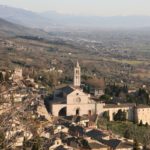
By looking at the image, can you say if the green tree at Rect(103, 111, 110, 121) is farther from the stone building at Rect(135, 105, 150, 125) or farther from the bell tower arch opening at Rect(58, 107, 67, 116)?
the bell tower arch opening at Rect(58, 107, 67, 116)

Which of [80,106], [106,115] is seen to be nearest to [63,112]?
[80,106]

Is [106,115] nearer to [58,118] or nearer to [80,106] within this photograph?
[80,106]

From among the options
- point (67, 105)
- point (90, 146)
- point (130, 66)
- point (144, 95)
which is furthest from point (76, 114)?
point (130, 66)

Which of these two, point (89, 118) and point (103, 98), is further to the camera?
point (103, 98)

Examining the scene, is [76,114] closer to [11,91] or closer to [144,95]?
[144,95]

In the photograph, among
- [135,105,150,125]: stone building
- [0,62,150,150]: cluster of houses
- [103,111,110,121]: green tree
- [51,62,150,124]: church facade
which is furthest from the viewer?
[135,105,150,125]: stone building

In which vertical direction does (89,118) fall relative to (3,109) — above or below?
below

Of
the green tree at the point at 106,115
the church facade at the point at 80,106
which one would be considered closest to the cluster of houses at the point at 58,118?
the church facade at the point at 80,106

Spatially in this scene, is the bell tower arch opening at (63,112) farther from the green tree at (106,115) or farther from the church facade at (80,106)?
the green tree at (106,115)

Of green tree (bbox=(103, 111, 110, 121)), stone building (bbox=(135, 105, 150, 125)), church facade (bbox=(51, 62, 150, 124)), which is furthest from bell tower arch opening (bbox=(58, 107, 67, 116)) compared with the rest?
stone building (bbox=(135, 105, 150, 125))

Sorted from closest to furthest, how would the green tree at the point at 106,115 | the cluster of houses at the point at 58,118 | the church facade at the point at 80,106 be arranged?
the cluster of houses at the point at 58,118
the green tree at the point at 106,115
the church facade at the point at 80,106

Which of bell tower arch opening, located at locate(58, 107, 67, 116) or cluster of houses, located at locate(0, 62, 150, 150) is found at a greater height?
cluster of houses, located at locate(0, 62, 150, 150)
